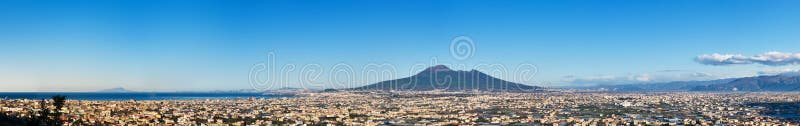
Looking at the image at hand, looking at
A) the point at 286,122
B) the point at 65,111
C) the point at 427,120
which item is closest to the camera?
the point at 65,111

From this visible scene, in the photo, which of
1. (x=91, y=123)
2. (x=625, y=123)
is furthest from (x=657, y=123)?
(x=91, y=123)

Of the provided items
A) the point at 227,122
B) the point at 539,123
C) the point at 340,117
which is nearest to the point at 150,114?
the point at 227,122

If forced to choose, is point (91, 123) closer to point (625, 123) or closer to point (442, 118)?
point (442, 118)

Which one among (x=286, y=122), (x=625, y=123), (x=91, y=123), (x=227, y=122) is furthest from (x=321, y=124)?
(x=625, y=123)

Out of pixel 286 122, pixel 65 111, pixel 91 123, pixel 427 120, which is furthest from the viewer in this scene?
pixel 427 120

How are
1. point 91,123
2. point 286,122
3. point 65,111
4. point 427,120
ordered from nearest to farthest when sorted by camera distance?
point 91,123, point 65,111, point 286,122, point 427,120

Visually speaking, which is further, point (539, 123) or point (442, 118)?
point (442, 118)

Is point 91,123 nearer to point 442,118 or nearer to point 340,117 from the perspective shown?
point 340,117

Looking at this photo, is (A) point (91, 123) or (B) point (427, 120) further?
(B) point (427, 120)
